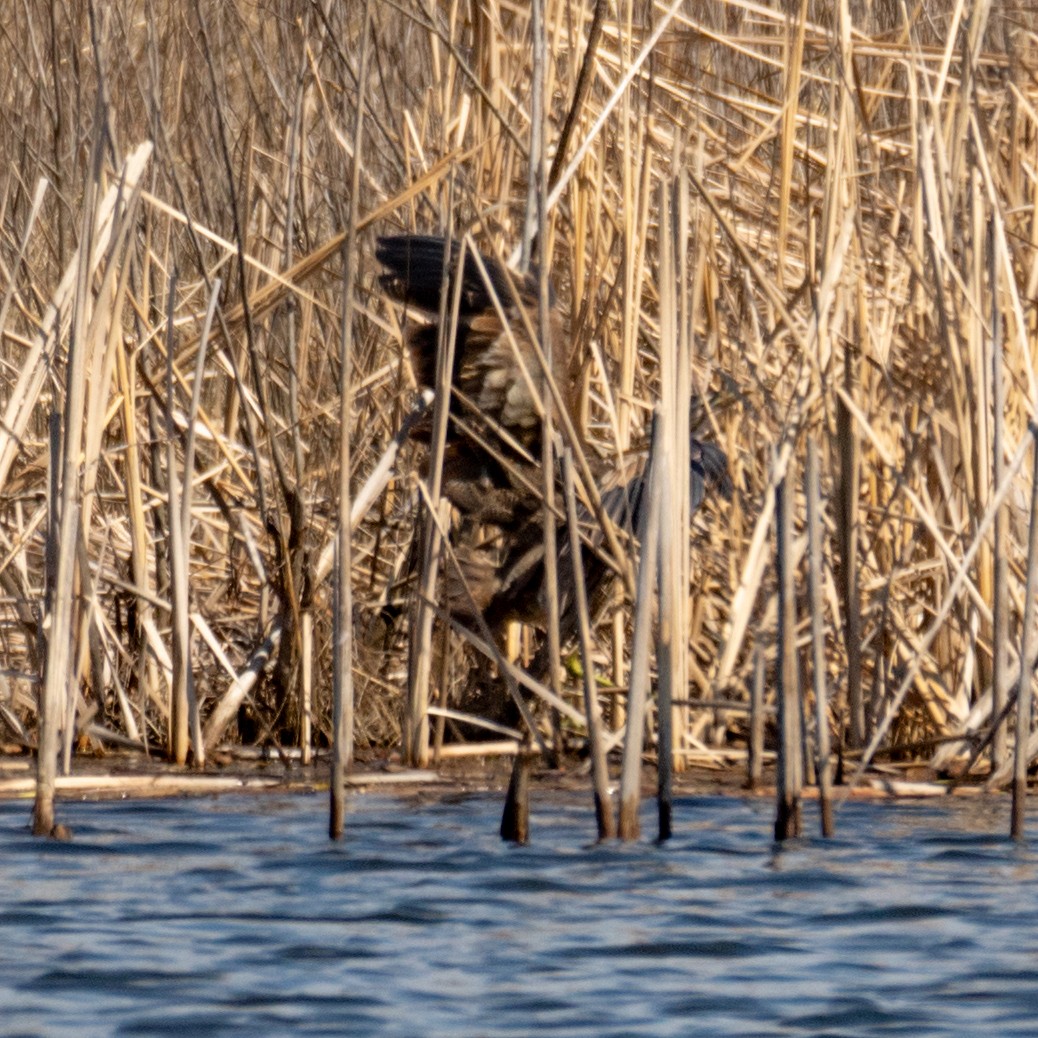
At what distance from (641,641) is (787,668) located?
0.28 m

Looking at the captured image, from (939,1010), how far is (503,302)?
2.15m

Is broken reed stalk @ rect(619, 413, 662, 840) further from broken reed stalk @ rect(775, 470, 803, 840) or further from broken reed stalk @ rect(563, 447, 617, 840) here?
broken reed stalk @ rect(775, 470, 803, 840)

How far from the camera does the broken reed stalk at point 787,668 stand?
349 centimetres

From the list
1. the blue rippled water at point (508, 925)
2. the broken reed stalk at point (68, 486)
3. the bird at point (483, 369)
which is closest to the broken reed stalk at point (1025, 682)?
the blue rippled water at point (508, 925)

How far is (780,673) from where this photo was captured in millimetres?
3561

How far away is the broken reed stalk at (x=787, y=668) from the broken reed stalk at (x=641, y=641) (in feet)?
0.71

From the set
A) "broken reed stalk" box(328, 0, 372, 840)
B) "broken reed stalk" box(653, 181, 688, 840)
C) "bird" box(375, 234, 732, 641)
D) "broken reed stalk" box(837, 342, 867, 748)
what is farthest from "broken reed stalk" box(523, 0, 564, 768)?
"broken reed stalk" box(837, 342, 867, 748)

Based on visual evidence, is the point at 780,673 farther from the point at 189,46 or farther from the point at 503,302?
the point at 189,46

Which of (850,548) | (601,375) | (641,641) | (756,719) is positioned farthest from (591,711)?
(601,375)

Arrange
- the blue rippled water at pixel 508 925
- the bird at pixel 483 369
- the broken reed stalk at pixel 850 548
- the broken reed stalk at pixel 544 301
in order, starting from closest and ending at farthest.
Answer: the blue rippled water at pixel 508 925
the broken reed stalk at pixel 544 301
the broken reed stalk at pixel 850 548
the bird at pixel 483 369

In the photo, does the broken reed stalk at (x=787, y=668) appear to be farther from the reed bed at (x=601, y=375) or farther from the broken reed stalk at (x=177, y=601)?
the broken reed stalk at (x=177, y=601)

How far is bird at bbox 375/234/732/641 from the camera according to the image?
447 centimetres

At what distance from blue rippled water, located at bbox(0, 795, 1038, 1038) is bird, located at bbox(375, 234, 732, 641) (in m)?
A: 0.71

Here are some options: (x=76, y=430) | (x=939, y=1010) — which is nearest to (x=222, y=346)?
(x=76, y=430)
